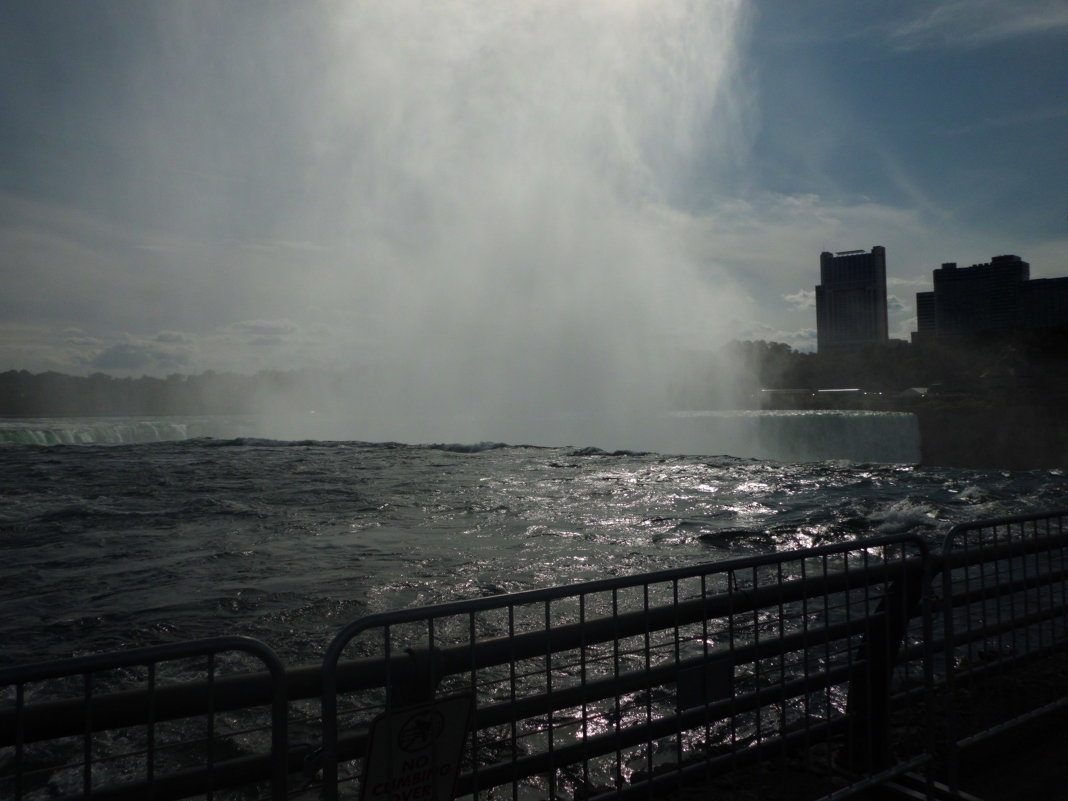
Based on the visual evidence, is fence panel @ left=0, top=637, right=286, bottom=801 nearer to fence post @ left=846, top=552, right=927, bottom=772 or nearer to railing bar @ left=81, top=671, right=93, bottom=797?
railing bar @ left=81, top=671, right=93, bottom=797

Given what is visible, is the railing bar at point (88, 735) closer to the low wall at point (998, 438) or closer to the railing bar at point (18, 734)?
the railing bar at point (18, 734)

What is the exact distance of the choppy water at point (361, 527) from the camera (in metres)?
8.92

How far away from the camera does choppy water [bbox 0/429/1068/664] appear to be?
29.3 feet

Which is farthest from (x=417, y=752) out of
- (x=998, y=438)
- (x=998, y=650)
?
(x=998, y=438)

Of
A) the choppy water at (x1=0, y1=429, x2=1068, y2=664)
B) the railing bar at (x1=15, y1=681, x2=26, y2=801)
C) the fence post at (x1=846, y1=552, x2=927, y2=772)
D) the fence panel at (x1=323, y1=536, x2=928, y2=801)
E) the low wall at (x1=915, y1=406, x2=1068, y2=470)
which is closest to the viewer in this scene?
the railing bar at (x1=15, y1=681, x2=26, y2=801)

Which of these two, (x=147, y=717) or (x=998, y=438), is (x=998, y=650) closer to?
(x=147, y=717)

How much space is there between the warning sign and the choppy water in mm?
5078

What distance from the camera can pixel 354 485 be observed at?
70.2 feet

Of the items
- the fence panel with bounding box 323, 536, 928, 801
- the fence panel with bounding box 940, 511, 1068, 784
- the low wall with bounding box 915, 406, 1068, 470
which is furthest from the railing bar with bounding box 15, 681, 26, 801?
the low wall with bounding box 915, 406, 1068, 470

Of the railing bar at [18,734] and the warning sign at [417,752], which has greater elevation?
the railing bar at [18,734]

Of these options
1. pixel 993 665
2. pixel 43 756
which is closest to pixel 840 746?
pixel 993 665

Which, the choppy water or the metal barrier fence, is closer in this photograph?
the metal barrier fence

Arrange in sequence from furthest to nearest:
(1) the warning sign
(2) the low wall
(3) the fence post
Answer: (2) the low wall
(3) the fence post
(1) the warning sign

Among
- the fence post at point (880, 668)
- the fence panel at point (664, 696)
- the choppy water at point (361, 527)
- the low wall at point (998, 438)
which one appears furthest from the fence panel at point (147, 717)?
the low wall at point (998, 438)
